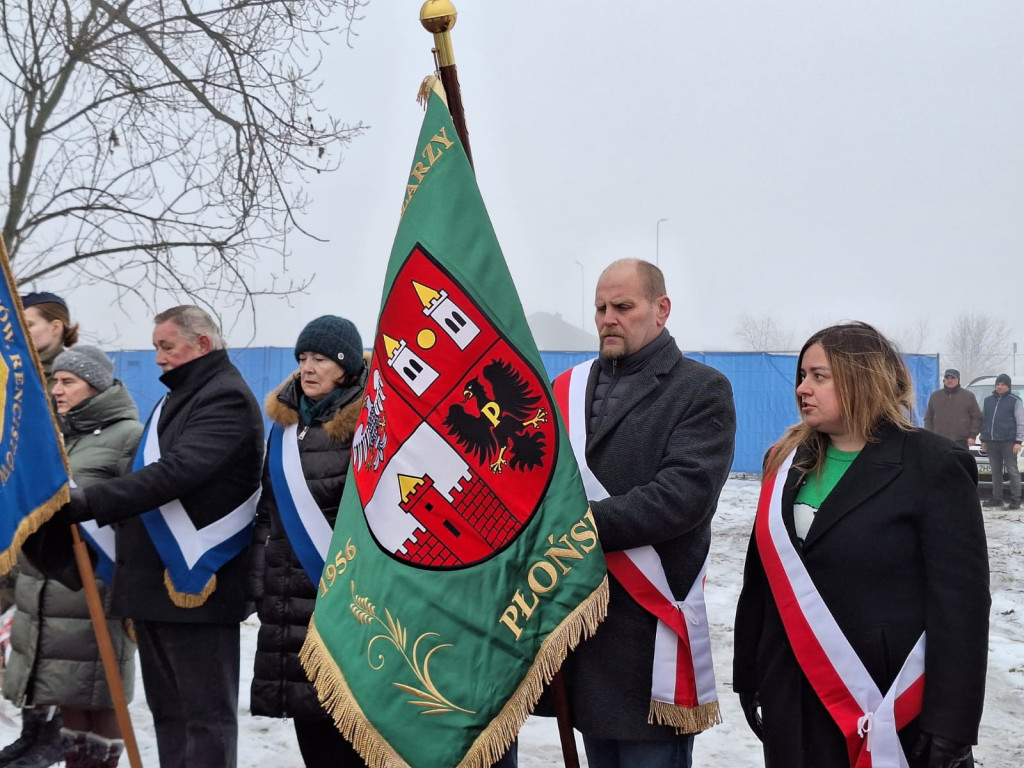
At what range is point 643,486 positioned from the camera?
96.3 inches

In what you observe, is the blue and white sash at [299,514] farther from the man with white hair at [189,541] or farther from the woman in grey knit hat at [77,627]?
the woman in grey knit hat at [77,627]

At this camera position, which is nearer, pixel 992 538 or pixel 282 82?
pixel 282 82

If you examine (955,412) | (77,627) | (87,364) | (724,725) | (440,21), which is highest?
(440,21)

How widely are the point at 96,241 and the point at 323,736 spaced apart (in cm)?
458

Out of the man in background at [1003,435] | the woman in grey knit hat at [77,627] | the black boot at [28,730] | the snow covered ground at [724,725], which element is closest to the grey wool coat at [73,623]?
the woman in grey knit hat at [77,627]

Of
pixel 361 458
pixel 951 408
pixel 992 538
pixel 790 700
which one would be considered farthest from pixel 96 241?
pixel 951 408

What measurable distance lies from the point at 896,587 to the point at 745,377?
1269cm

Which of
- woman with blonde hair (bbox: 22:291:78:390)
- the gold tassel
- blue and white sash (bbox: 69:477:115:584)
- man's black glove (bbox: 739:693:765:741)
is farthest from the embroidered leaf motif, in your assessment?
woman with blonde hair (bbox: 22:291:78:390)

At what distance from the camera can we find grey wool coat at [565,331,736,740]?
2.41 metres

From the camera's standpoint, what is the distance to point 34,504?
302 centimetres

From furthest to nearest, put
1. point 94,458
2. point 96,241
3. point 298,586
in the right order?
point 96,241 < point 94,458 < point 298,586

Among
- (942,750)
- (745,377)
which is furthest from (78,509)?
(745,377)

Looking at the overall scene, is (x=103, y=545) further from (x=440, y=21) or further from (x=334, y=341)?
(x=440, y=21)

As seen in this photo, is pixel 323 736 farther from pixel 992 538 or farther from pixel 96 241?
pixel 992 538
